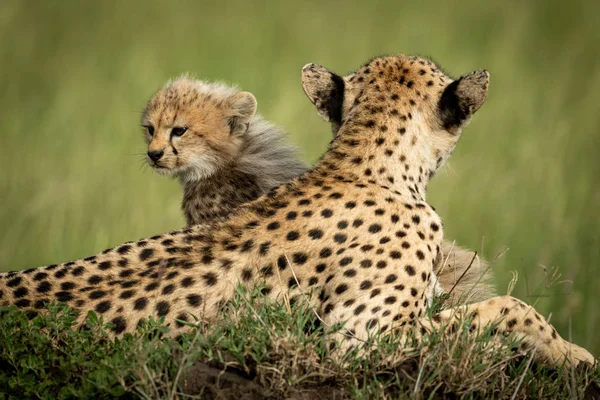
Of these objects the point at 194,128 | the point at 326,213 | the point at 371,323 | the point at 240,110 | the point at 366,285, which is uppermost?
the point at 240,110

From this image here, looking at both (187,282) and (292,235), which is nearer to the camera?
(187,282)

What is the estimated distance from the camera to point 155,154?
486 cm

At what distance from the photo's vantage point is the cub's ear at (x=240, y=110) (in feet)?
16.7

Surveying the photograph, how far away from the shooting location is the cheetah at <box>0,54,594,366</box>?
140 inches

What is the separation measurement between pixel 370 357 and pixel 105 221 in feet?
12.5

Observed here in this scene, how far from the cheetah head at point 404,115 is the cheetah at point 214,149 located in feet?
2.83

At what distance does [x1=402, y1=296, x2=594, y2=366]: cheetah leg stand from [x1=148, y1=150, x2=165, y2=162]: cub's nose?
1.82 metres

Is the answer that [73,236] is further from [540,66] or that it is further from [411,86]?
[540,66]

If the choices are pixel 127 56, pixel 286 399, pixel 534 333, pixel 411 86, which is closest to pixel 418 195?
pixel 411 86

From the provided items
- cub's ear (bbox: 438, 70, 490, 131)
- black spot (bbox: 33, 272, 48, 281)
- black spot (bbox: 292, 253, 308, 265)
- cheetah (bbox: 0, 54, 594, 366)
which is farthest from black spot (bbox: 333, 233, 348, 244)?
black spot (bbox: 33, 272, 48, 281)

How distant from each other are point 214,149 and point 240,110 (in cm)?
27

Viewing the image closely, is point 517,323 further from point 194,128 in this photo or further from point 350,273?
point 194,128

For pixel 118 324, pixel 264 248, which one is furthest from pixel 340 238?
pixel 118 324

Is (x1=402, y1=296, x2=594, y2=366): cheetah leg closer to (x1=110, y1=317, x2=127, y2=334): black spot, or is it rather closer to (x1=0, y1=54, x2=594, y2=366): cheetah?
(x1=0, y1=54, x2=594, y2=366): cheetah
